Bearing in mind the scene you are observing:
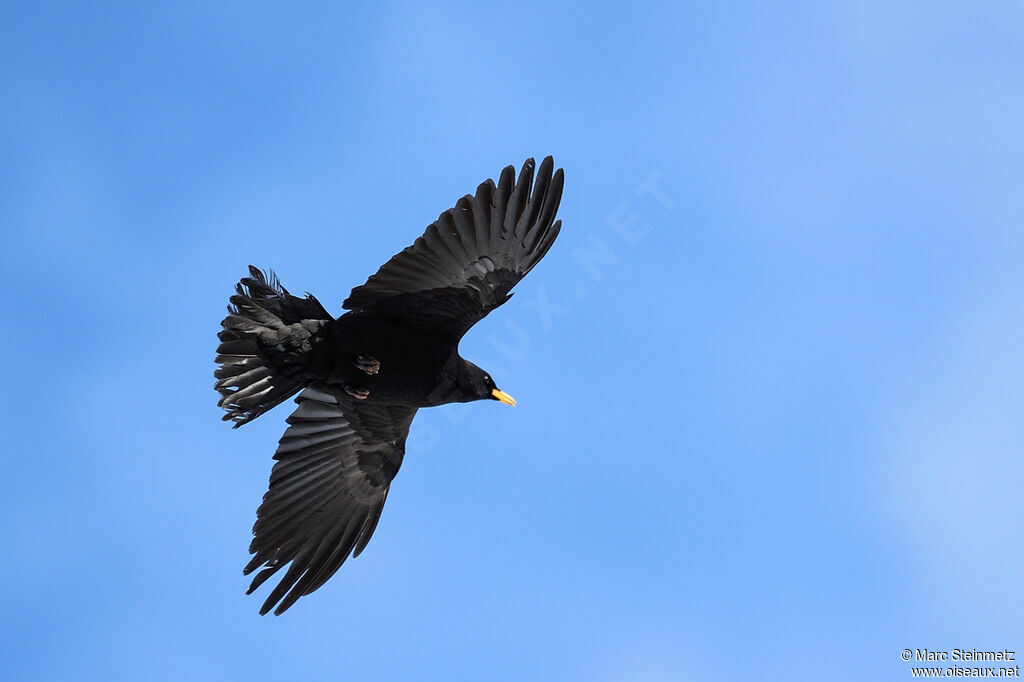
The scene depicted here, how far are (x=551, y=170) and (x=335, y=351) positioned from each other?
267 centimetres

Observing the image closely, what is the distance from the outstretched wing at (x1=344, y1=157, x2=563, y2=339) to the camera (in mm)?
8938

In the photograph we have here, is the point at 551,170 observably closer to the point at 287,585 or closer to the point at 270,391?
the point at 270,391

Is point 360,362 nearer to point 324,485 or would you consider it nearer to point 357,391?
point 357,391

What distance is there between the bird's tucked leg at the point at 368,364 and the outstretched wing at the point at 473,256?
0.47 metres

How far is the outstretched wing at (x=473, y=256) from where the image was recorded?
29.3ft

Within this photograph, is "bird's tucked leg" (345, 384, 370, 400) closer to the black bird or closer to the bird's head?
the black bird

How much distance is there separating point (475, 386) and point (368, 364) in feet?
4.23

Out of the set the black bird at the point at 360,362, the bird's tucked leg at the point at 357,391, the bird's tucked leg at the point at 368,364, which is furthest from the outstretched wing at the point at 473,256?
the bird's tucked leg at the point at 357,391

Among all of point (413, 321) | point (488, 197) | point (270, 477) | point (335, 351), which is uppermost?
point (488, 197)

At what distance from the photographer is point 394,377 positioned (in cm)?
984

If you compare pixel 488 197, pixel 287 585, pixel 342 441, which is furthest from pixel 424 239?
pixel 287 585

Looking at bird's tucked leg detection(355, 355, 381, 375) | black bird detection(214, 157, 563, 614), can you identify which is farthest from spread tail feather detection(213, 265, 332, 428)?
bird's tucked leg detection(355, 355, 381, 375)

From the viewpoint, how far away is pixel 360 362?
9.62m

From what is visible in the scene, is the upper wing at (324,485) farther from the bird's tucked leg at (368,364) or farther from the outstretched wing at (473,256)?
the outstretched wing at (473,256)
